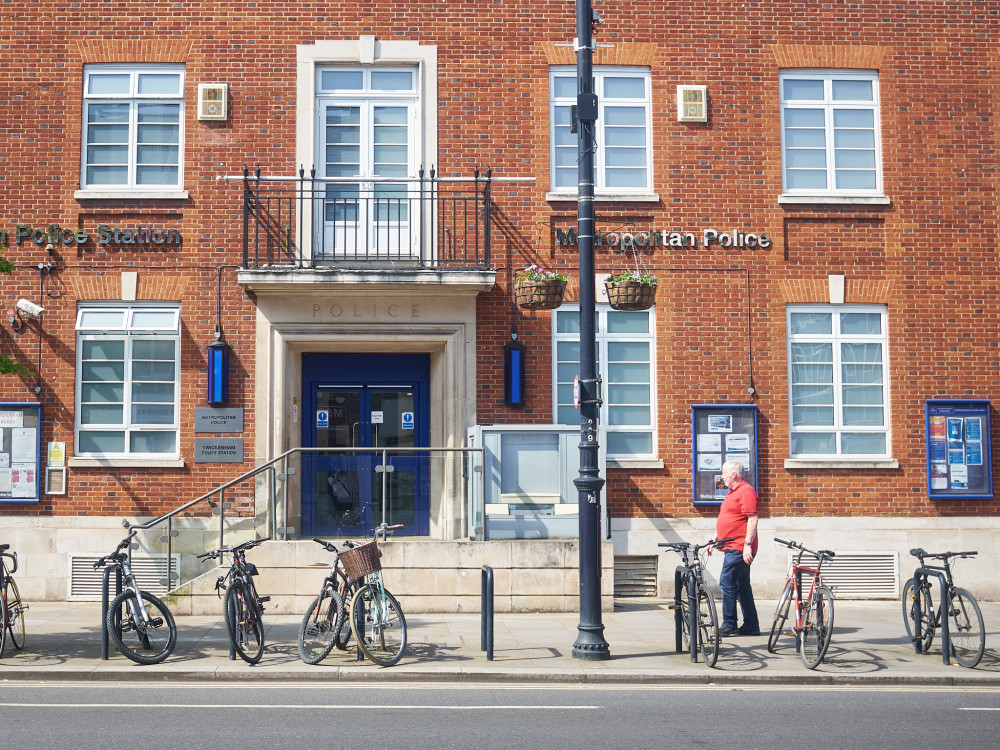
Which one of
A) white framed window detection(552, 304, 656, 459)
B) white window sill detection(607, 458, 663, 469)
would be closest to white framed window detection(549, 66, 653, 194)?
white framed window detection(552, 304, 656, 459)

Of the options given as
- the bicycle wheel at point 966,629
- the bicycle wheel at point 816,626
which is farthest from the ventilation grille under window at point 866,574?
the bicycle wheel at point 816,626

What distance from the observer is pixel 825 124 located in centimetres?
1481

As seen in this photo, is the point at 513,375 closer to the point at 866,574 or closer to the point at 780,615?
the point at 780,615

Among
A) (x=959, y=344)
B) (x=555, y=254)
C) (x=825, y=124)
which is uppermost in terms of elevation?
(x=825, y=124)

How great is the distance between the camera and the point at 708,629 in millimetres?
9734

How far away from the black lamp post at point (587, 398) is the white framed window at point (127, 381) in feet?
21.2

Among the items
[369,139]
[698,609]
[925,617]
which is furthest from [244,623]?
[369,139]

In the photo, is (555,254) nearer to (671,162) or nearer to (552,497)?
(671,162)

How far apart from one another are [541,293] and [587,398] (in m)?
3.17

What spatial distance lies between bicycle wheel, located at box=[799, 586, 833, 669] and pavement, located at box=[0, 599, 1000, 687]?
0.44 feet

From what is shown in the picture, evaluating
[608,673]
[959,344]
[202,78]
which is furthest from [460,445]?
[959,344]

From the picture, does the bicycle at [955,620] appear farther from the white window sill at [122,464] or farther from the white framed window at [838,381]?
the white window sill at [122,464]

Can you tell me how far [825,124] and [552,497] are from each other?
6.66m

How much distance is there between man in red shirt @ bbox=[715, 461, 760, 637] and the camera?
36.4ft
